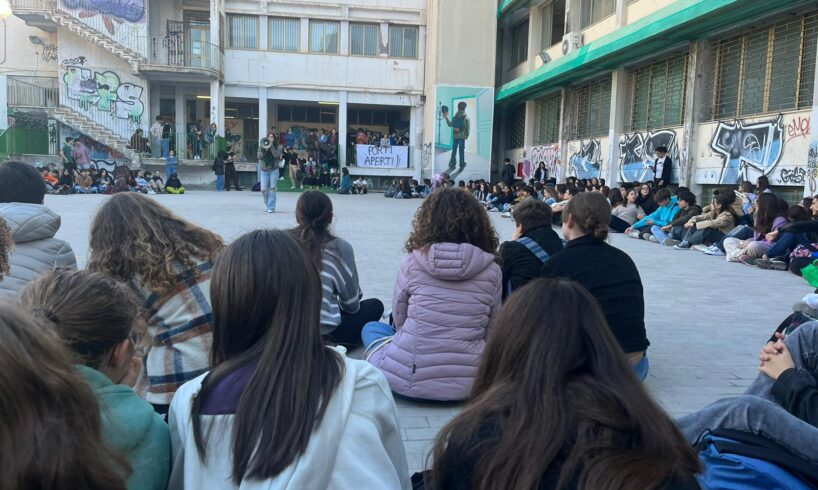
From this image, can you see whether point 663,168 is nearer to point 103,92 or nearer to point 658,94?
A: point 658,94

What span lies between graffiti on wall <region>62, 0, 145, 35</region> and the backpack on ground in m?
30.9

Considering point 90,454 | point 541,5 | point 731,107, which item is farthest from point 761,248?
point 541,5

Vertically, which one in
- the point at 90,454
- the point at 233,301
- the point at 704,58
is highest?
the point at 704,58

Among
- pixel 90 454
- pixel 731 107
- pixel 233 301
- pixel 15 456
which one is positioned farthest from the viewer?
pixel 731 107

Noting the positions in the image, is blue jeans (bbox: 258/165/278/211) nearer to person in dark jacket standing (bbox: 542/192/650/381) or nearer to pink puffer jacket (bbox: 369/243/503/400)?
pink puffer jacket (bbox: 369/243/503/400)

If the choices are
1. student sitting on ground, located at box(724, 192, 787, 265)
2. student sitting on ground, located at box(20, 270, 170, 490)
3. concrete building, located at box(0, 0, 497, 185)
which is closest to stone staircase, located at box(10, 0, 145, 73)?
concrete building, located at box(0, 0, 497, 185)

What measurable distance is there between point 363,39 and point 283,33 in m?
3.77

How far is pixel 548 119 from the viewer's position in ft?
90.7

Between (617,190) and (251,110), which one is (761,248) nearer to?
(617,190)

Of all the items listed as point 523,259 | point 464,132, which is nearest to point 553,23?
point 464,132

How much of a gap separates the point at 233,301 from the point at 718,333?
5.79 m

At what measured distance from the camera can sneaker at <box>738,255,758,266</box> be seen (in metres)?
10.7

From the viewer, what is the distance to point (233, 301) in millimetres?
1921

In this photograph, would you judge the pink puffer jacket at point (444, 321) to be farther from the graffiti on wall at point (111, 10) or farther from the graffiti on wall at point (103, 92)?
the graffiti on wall at point (111, 10)
